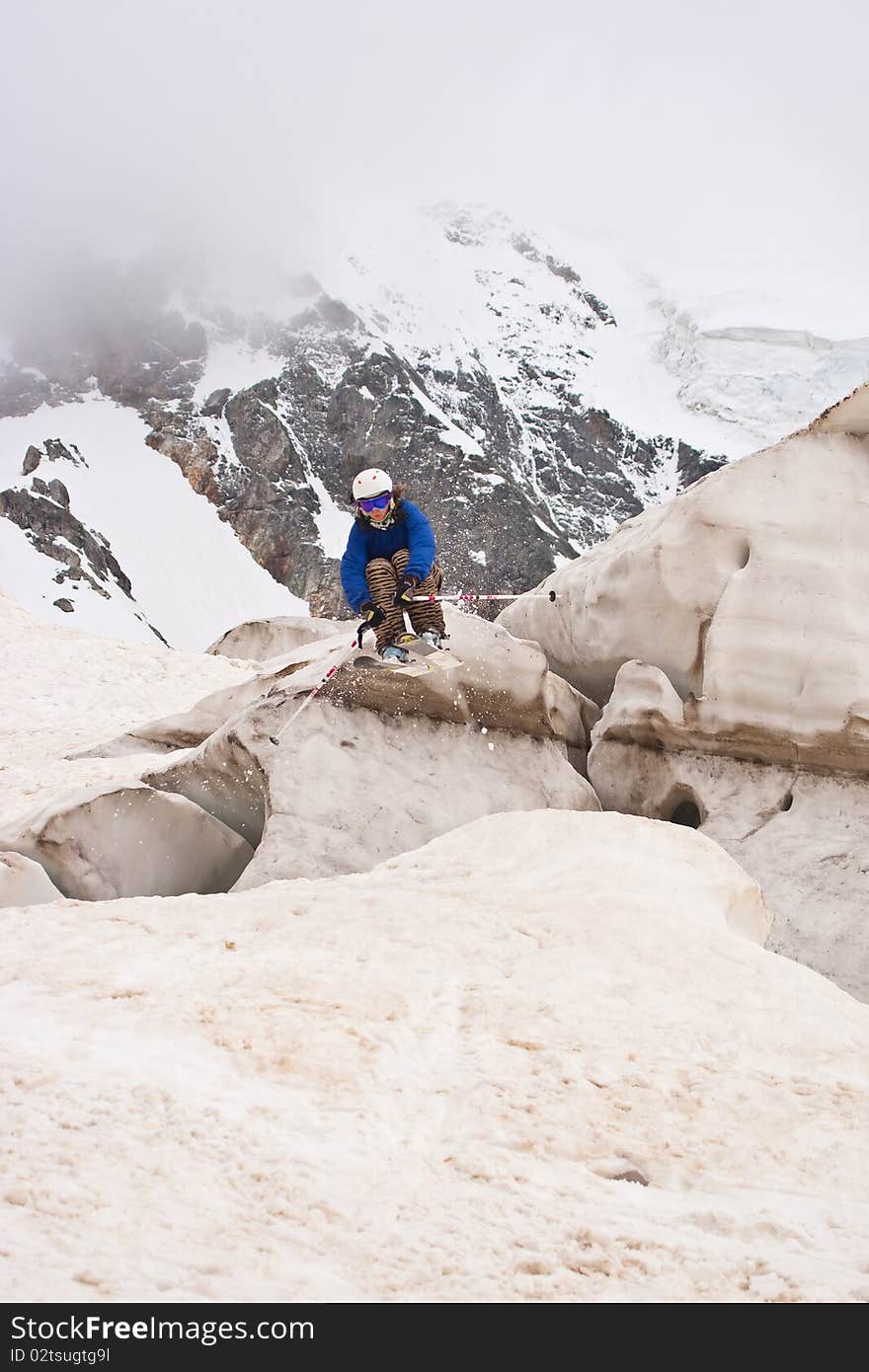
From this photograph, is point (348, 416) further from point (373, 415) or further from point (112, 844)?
point (112, 844)

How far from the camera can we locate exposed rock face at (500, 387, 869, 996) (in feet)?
25.1

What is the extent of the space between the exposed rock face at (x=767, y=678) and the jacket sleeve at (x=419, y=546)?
182 cm

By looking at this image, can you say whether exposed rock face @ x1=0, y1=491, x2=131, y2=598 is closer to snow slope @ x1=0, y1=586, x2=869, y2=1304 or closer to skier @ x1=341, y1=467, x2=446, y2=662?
skier @ x1=341, y1=467, x2=446, y2=662

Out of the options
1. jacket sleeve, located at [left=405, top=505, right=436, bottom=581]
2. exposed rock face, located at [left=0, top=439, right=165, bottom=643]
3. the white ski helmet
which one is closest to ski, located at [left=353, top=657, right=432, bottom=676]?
jacket sleeve, located at [left=405, top=505, right=436, bottom=581]

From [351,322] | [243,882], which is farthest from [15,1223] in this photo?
[351,322]

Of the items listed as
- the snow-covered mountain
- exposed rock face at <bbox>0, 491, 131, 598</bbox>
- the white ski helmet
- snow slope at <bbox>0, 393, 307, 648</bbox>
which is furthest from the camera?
the snow-covered mountain

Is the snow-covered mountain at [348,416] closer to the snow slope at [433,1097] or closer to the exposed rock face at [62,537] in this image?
the exposed rock face at [62,537]

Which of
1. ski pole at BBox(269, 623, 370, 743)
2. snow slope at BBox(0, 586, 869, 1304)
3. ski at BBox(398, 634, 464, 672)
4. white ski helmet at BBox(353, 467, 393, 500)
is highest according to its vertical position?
white ski helmet at BBox(353, 467, 393, 500)

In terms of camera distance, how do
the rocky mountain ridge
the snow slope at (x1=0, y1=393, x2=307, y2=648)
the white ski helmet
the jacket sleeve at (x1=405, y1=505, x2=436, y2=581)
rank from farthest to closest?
the rocky mountain ridge, the snow slope at (x1=0, y1=393, x2=307, y2=648), the jacket sleeve at (x1=405, y1=505, x2=436, y2=581), the white ski helmet

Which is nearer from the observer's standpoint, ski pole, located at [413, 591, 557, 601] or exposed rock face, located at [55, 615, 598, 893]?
exposed rock face, located at [55, 615, 598, 893]

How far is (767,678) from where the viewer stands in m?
8.02

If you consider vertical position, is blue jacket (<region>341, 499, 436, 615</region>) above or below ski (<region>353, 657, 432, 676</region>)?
above

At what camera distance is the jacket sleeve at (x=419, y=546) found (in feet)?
26.4

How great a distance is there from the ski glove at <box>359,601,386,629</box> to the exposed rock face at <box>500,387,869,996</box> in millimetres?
2064
